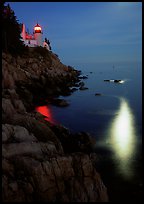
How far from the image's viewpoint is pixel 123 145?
86.5ft

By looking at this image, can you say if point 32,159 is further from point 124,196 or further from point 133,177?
point 133,177

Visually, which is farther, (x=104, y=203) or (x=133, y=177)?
(x=133, y=177)

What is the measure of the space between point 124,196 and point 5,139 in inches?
314

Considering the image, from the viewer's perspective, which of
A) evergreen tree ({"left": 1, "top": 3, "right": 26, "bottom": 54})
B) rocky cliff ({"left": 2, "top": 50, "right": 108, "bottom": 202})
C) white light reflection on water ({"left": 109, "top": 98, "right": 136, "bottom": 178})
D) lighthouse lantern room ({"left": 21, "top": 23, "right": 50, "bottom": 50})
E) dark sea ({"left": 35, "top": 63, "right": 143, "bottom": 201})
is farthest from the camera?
lighthouse lantern room ({"left": 21, "top": 23, "right": 50, "bottom": 50})

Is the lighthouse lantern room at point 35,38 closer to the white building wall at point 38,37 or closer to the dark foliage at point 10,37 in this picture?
the white building wall at point 38,37

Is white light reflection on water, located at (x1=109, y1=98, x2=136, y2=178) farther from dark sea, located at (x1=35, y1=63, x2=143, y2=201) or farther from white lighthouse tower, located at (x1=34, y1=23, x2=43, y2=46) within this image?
white lighthouse tower, located at (x1=34, y1=23, x2=43, y2=46)

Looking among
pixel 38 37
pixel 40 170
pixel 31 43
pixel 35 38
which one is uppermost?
pixel 38 37

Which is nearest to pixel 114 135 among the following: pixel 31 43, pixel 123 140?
pixel 123 140

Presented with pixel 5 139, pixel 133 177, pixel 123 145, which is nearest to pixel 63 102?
pixel 123 145

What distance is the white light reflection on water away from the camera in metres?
21.2

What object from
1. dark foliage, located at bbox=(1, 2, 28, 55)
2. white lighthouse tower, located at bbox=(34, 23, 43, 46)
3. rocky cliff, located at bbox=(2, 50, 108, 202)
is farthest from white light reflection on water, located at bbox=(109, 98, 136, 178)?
white lighthouse tower, located at bbox=(34, 23, 43, 46)

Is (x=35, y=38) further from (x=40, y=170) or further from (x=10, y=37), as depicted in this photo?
(x=40, y=170)

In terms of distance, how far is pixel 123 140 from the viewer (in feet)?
92.4

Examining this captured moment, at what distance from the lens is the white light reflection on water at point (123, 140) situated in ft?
69.5
